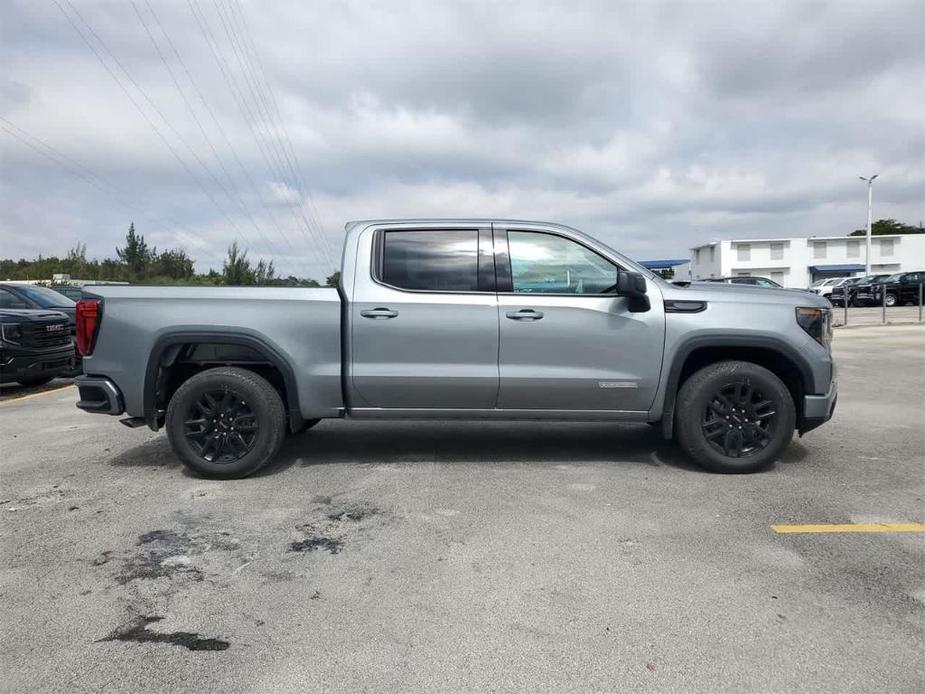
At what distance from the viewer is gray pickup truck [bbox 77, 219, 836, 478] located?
199 inches

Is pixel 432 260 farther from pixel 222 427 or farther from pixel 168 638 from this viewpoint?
pixel 168 638

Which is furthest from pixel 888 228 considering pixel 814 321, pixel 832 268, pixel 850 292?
pixel 814 321

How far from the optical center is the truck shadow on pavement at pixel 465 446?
18.5 feet

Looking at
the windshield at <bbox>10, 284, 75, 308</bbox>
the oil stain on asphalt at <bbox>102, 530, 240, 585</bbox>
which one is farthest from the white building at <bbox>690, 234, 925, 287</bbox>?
the oil stain on asphalt at <bbox>102, 530, 240, 585</bbox>

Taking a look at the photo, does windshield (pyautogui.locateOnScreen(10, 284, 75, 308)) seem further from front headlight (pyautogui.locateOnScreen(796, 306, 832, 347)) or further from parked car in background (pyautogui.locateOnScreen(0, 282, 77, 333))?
front headlight (pyautogui.locateOnScreen(796, 306, 832, 347))

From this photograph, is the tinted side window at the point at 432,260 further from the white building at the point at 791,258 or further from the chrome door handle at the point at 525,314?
the white building at the point at 791,258

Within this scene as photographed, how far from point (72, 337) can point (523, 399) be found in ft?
29.9

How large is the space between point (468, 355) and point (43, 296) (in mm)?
10180

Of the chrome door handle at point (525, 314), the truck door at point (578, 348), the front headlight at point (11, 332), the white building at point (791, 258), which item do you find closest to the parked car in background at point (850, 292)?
the white building at point (791, 258)

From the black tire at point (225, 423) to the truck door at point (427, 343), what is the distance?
0.68 metres

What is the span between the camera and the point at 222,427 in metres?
5.14

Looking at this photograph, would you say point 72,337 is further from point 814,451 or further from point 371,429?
point 814,451

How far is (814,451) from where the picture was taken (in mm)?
5930

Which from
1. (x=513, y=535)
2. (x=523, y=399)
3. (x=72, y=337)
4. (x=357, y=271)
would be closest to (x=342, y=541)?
(x=513, y=535)
